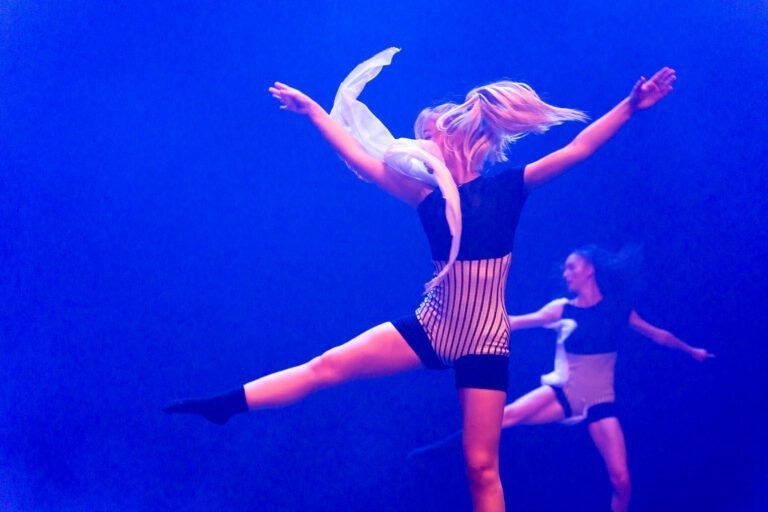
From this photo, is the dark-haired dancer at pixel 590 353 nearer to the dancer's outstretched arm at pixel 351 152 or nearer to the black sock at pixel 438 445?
the black sock at pixel 438 445

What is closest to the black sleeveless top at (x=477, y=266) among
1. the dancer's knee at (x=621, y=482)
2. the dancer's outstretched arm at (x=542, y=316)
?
the dancer's outstretched arm at (x=542, y=316)

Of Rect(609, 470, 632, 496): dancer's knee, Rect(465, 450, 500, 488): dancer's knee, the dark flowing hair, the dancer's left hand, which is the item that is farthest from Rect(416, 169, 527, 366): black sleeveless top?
Rect(609, 470, 632, 496): dancer's knee

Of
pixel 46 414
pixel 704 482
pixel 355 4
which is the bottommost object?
pixel 704 482

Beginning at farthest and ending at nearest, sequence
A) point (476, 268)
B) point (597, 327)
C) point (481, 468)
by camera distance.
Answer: point (597, 327), point (476, 268), point (481, 468)

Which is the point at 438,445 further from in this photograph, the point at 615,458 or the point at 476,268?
the point at 476,268

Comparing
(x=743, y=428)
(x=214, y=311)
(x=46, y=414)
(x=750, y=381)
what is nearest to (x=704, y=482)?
(x=743, y=428)

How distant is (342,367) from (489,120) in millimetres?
918

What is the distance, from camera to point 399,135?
9.84 feet

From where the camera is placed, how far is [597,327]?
2.95m

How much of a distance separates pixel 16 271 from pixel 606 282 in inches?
100

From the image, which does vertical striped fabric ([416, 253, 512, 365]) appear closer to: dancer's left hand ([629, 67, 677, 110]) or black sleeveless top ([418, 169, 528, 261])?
black sleeveless top ([418, 169, 528, 261])

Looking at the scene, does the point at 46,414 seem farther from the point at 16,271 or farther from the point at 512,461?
the point at 512,461

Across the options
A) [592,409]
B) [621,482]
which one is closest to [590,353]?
[592,409]

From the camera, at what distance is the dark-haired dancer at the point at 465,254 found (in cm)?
208
